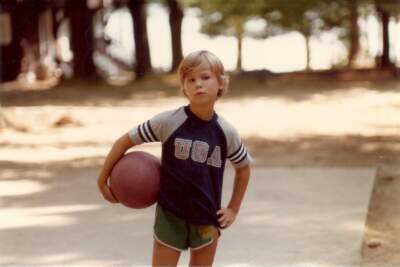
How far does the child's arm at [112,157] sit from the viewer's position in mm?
3422

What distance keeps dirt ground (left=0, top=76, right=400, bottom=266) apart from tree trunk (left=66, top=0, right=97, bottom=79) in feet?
2.15

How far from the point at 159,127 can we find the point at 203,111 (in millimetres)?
189

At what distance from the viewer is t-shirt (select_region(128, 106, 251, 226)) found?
3305 mm

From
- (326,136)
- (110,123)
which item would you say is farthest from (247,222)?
(110,123)

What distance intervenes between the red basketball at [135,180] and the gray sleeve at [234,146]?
0.32 m

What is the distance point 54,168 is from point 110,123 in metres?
4.84

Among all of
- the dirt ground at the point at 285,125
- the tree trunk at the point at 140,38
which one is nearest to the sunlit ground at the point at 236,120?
the dirt ground at the point at 285,125

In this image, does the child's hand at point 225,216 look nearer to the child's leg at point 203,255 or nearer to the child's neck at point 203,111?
the child's leg at point 203,255

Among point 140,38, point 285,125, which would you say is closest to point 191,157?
point 285,125

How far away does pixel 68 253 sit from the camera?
5285 millimetres

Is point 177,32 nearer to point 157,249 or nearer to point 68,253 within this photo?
point 68,253

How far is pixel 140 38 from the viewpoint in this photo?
26391 mm

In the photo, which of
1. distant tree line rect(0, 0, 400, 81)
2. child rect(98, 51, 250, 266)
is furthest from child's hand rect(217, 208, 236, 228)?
distant tree line rect(0, 0, 400, 81)

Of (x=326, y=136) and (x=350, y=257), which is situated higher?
(x=350, y=257)
